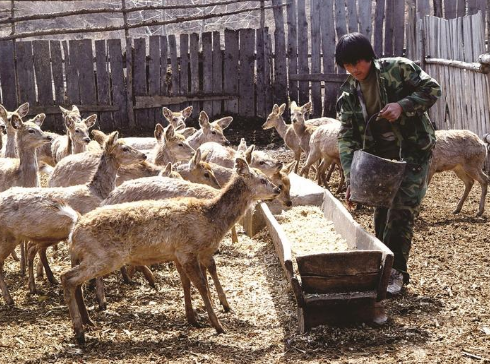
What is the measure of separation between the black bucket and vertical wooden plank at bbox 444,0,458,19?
32.2ft

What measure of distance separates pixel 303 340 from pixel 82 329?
1.73m

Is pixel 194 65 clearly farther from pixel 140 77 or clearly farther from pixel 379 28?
pixel 379 28

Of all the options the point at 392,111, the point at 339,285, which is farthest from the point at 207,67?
the point at 339,285

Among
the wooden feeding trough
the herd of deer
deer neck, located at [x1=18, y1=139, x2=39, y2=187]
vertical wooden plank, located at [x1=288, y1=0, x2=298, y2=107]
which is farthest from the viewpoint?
vertical wooden plank, located at [x1=288, y1=0, x2=298, y2=107]

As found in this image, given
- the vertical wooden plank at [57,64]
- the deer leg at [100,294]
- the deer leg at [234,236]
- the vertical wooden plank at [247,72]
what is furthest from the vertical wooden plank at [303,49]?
the deer leg at [100,294]

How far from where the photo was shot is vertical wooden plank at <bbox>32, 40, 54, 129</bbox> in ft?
59.2

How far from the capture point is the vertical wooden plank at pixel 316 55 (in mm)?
17656

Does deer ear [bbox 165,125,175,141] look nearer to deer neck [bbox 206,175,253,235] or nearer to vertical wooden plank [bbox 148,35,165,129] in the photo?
deer neck [bbox 206,175,253,235]

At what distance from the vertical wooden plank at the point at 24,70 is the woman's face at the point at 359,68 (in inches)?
493

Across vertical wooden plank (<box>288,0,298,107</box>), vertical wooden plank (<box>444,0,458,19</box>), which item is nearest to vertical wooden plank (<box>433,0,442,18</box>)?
vertical wooden plank (<box>444,0,458,19</box>)

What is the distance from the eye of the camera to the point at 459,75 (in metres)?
13.7

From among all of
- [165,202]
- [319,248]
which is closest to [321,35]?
[319,248]

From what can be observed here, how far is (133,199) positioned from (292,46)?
10.3m

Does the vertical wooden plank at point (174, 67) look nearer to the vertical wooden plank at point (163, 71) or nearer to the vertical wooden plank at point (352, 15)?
the vertical wooden plank at point (163, 71)
